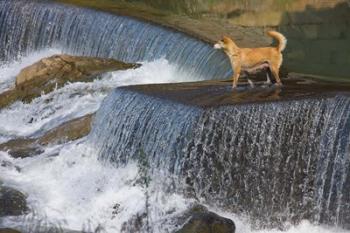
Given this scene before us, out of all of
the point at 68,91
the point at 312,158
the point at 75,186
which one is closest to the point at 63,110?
the point at 68,91

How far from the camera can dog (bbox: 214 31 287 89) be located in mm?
11828

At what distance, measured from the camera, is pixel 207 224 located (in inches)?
A: 384

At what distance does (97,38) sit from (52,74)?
94.5 inches

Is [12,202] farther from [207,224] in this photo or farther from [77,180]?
[207,224]

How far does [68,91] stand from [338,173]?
22.1 ft

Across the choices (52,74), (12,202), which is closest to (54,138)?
(12,202)

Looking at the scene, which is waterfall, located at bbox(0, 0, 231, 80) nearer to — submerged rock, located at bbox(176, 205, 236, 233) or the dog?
the dog

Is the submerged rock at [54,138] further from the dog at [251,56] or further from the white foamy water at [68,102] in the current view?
the dog at [251,56]

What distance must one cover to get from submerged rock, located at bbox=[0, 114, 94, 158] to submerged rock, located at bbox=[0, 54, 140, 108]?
221 centimetres

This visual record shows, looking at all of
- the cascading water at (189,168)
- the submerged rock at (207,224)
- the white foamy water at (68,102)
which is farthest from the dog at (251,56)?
the white foamy water at (68,102)

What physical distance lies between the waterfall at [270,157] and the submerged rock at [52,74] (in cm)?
572

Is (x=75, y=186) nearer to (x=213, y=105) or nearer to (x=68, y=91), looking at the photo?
(x=213, y=105)

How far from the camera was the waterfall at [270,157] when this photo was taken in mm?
10523

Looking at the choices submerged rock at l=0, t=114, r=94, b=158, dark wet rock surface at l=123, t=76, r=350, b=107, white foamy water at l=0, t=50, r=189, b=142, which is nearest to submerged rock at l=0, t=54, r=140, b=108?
white foamy water at l=0, t=50, r=189, b=142
